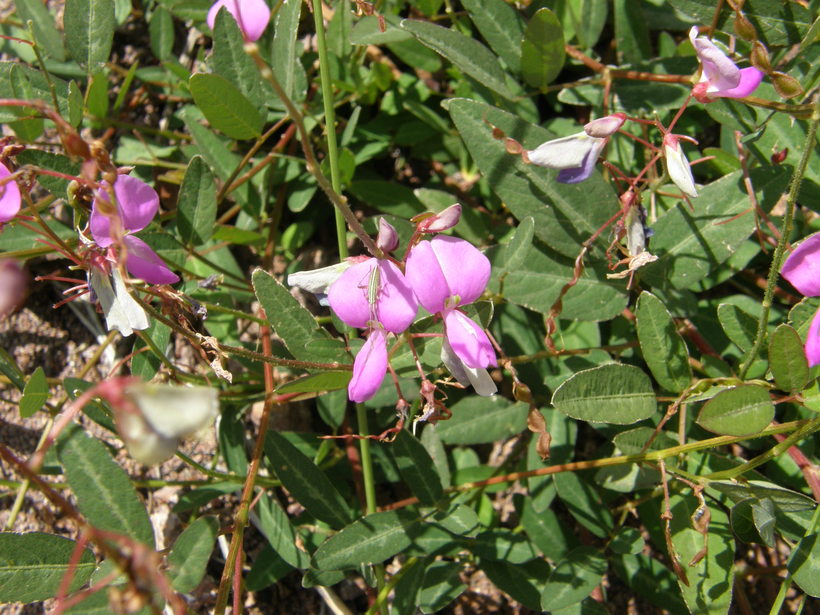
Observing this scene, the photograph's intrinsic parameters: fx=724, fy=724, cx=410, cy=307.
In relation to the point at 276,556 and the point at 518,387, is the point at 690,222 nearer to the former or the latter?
the point at 518,387

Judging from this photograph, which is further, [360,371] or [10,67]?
[10,67]

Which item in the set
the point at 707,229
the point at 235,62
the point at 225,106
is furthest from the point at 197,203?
the point at 707,229

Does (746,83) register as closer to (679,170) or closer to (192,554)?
(679,170)

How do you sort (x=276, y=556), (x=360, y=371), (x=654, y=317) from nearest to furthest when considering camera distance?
(x=360, y=371)
(x=654, y=317)
(x=276, y=556)

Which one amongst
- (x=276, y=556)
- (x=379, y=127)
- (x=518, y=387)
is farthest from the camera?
(x=379, y=127)

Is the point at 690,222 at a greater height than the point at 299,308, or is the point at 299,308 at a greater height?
the point at 299,308

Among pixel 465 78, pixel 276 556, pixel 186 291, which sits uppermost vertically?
pixel 465 78

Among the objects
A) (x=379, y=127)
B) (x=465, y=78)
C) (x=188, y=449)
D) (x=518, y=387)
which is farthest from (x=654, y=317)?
(x=188, y=449)
